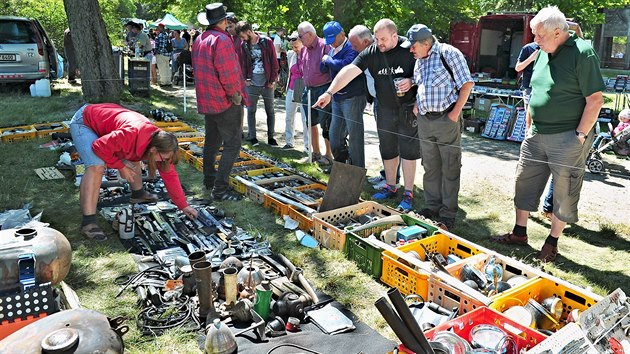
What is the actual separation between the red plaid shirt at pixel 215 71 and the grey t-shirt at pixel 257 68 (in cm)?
250

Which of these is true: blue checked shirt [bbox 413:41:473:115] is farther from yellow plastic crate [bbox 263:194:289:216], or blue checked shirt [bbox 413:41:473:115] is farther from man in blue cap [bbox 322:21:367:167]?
yellow plastic crate [bbox 263:194:289:216]

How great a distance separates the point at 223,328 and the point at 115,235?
227 centimetres

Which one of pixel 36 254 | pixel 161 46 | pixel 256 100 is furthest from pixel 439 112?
pixel 161 46

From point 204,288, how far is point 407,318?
1.54m

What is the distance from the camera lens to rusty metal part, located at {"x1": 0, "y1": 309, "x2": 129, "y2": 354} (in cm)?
228

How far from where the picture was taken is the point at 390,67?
17.6ft

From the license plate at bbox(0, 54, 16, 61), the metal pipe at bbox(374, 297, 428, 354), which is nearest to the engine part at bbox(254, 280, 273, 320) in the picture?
the metal pipe at bbox(374, 297, 428, 354)

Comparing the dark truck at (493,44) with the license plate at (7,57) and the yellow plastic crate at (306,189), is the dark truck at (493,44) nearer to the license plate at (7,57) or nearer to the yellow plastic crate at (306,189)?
the yellow plastic crate at (306,189)

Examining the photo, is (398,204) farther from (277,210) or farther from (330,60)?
(330,60)

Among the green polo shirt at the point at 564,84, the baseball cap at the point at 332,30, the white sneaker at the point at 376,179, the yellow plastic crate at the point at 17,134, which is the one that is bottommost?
the white sneaker at the point at 376,179

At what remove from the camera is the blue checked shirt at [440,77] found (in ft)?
15.6

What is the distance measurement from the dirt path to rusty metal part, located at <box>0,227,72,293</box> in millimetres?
4675

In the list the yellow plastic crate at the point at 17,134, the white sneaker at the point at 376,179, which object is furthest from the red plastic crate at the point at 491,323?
the yellow plastic crate at the point at 17,134

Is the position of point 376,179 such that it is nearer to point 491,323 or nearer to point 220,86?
point 220,86
